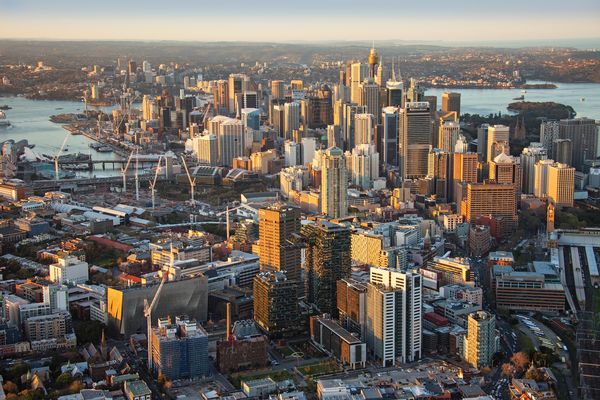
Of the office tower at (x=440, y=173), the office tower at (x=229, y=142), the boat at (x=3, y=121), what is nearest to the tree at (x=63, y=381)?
the office tower at (x=440, y=173)

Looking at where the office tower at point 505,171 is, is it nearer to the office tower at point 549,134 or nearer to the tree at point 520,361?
the office tower at point 549,134

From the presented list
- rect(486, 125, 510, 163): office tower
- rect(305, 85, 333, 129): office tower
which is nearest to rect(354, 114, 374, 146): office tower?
rect(486, 125, 510, 163): office tower

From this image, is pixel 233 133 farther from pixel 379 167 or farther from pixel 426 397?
pixel 426 397

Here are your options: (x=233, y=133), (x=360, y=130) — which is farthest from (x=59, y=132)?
(x=360, y=130)

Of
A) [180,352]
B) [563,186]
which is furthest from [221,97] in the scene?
[180,352]

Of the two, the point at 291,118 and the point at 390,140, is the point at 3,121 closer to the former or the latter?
the point at 291,118

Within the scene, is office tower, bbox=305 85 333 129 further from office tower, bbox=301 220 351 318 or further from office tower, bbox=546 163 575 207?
office tower, bbox=301 220 351 318
